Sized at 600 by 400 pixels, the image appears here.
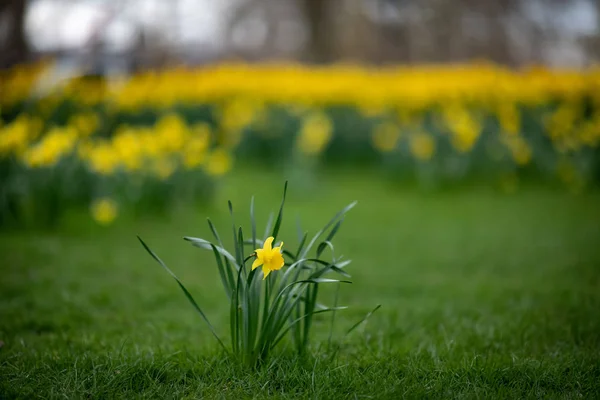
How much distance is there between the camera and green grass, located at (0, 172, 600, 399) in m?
1.94

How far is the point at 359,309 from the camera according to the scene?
2902mm

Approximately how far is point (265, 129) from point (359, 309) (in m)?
4.85

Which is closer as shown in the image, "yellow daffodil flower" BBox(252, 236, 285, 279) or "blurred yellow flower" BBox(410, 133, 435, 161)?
"yellow daffodil flower" BBox(252, 236, 285, 279)

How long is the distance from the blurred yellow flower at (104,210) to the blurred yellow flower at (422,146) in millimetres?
3085

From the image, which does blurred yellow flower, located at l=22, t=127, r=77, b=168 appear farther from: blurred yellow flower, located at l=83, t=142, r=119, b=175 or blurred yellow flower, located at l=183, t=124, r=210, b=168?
blurred yellow flower, located at l=183, t=124, r=210, b=168

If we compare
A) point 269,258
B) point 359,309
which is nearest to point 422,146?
point 359,309

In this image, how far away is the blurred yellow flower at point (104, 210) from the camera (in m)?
4.35

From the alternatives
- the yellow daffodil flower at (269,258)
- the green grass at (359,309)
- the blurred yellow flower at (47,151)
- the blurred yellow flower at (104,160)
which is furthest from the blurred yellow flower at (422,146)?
the yellow daffodil flower at (269,258)

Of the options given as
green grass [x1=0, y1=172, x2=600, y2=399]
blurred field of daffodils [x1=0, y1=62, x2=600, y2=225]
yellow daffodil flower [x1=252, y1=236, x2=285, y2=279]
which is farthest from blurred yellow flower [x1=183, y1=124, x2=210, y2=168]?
yellow daffodil flower [x1=252, y1=236, x2=285, y2=279]

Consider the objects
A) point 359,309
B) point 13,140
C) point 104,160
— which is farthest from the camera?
point 104,160

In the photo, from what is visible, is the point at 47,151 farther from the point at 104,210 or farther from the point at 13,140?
the point at 104,210

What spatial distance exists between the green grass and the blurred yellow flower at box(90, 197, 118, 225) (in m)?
0.12

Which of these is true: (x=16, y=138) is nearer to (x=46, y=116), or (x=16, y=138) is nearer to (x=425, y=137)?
(x=46, y=116)

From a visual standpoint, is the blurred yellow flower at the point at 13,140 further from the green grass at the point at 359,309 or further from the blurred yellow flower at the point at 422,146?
the blurred yellow flower at the point at 422,146
